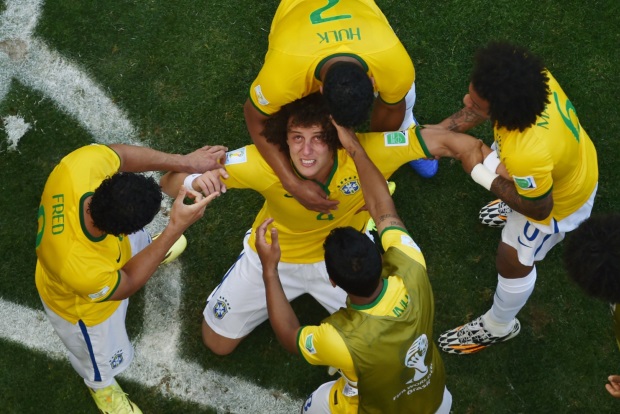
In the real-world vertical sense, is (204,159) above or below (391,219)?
below

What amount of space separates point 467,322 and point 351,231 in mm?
2547

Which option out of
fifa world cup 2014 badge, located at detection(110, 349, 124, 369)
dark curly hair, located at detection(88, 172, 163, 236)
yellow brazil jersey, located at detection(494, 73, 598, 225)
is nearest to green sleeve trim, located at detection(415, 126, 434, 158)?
yellow brazil jersey, located at detection(494, 73, 598, 225)

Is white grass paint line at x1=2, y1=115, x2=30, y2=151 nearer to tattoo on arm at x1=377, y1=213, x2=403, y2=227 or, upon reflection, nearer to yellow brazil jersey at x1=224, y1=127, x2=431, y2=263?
yellow brazil jersey at x1=224, y1=127, x2=431, y2=263

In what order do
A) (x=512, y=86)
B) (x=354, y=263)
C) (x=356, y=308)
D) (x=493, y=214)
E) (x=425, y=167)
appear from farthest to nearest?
(x=425, y=167) → (x=493, y=214) → (x=512, y=86) → (x=356, y=308) → (x=354, y=263)

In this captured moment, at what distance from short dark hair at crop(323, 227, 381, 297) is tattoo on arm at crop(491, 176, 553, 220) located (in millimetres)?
1083

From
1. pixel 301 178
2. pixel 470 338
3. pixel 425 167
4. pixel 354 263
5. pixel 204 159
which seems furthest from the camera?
pixel 425 167

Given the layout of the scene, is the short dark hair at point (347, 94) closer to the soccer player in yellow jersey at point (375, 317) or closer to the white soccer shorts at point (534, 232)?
the soccer player in yellow jersey at point (375, 317)

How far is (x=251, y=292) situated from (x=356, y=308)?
1.71 m

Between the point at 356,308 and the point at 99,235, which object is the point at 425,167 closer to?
the point at 356,308

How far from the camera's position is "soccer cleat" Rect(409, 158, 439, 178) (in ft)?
21.7

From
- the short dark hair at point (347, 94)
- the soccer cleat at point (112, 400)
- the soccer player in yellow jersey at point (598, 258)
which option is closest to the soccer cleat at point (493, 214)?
the soccer player in yellow jersey at point (598, 258)

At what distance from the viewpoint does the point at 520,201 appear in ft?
15.7

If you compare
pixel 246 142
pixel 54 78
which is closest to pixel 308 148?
pixel 246 142

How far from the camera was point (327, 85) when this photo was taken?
4.52 m
